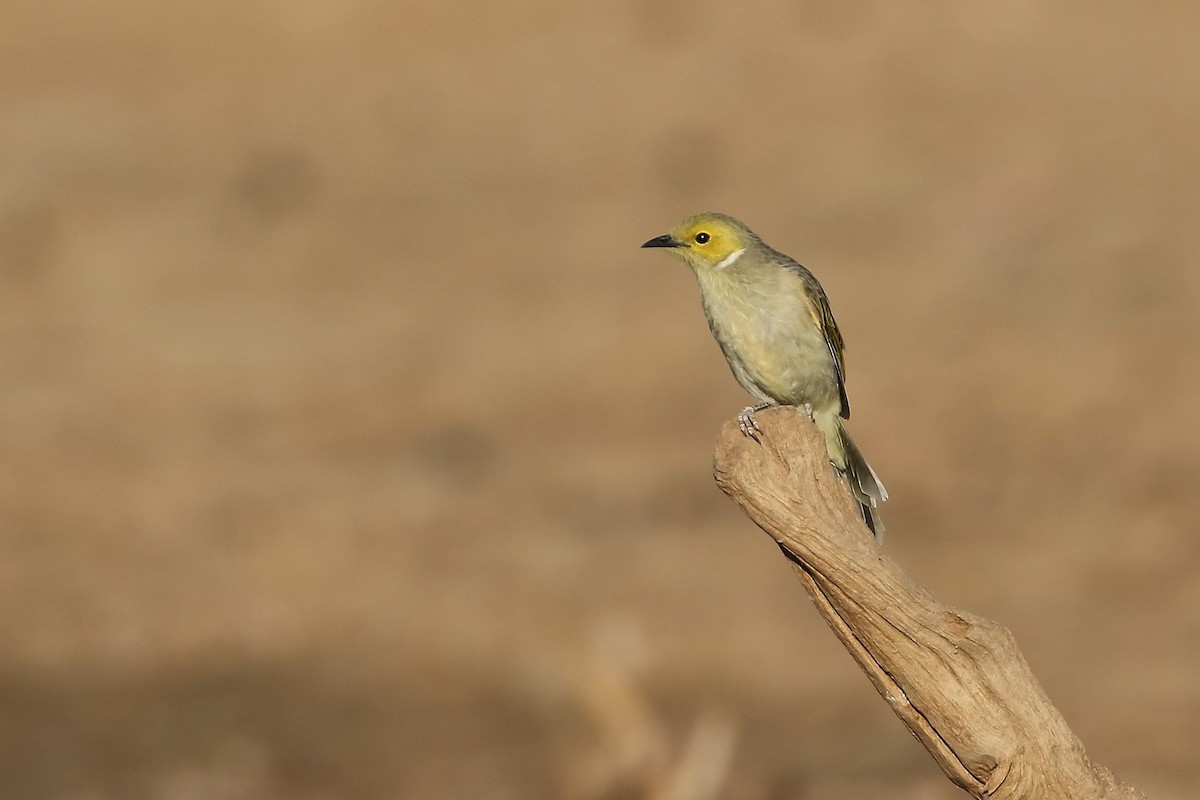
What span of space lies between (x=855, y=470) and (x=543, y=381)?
37.9 feet

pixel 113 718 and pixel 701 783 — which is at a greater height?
pixel 113 718

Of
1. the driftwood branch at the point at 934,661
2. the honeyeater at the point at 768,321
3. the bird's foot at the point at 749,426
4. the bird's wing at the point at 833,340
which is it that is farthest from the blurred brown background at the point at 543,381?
the driftwood branch at the point at 934,661

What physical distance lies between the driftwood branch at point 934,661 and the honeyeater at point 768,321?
7.28 feet

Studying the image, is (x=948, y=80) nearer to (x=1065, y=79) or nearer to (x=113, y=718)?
(x=1065, y=79)

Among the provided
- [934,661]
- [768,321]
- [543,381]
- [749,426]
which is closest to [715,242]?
[768,321]

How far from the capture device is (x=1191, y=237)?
2233cm

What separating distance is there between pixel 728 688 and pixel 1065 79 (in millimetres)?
13276

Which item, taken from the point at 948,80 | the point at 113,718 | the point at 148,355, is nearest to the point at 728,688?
the point at 113,718

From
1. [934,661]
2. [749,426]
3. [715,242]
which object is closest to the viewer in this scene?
[934,661]

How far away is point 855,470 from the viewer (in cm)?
863

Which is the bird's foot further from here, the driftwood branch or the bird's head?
the bird's head

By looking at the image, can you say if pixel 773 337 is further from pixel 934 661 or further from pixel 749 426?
pixel 934 661

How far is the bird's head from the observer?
8.89 metres

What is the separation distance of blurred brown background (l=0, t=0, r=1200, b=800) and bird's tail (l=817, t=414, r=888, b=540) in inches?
153
